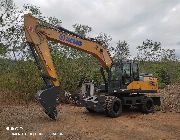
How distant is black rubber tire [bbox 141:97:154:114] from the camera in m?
17.9

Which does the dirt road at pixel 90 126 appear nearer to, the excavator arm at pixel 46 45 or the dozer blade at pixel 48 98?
the dozer blade at pixel 48 98

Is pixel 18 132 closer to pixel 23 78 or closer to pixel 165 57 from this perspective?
pixel 23 78

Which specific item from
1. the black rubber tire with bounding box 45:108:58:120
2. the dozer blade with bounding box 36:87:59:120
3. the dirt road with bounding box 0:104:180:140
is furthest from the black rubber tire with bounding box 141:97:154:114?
the dozer blade with bounding box 36:87:59:120

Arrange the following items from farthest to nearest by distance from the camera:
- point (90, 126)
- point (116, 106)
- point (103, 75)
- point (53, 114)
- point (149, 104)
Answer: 1. point (149, 104)
2. point (103, 75)
3. point (116, 106)
4. point (53, 114)
5. point (90, 126)

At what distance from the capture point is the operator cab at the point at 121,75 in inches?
676

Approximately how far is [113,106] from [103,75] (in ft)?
5.79

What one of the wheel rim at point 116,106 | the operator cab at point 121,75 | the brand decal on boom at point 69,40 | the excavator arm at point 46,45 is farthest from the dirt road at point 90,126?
the brand decal on boom at point 69,40

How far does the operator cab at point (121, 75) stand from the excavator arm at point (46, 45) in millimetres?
2104

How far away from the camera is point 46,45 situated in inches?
566

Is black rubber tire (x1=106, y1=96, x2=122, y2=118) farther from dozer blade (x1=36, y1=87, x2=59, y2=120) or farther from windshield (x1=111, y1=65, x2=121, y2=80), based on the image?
dozer blade (x1=36, y1=87, x2=59, y2=120)

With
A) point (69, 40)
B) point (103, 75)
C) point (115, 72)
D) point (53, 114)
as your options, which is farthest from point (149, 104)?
point (53, 114)

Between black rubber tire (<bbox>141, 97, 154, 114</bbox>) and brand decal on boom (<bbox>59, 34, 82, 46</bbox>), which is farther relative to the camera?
black rubber tire (<bbox>141, 97, 154, 114</bbox>)

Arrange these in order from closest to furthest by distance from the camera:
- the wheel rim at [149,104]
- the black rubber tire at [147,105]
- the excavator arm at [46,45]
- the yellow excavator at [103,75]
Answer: the excavator arm at [46,45] → the yellow excavator at [103,75] → the black rubber tire at [147,105] → the wheel rim at [149,104]

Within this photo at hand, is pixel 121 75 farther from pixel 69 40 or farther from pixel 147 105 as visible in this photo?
pixel 69 40
